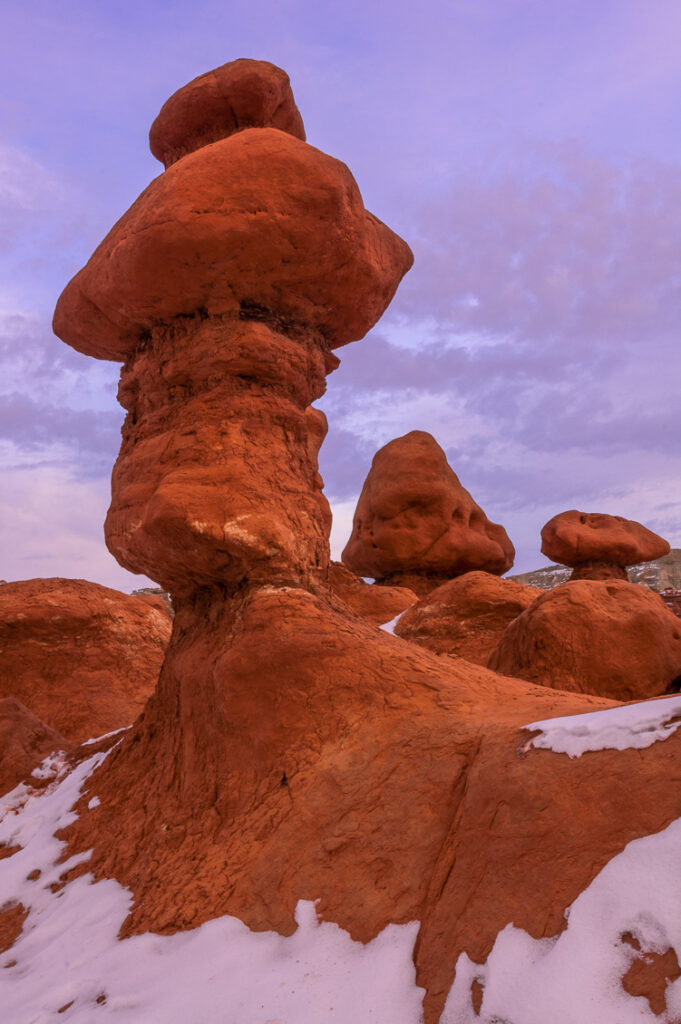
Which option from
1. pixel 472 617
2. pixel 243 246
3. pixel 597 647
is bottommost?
pixel 597 647

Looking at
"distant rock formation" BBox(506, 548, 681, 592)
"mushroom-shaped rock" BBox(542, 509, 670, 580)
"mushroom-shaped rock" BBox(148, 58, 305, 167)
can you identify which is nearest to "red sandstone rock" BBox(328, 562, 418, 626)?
"mushroom-shaped rock" BBox(542, 509, 670, 580)

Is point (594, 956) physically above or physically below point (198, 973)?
above

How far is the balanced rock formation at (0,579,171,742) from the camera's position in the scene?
8.45 meters

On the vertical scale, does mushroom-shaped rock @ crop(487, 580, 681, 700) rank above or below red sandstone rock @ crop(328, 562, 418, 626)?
below

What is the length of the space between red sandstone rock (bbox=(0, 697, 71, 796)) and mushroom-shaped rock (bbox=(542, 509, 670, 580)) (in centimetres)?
1572

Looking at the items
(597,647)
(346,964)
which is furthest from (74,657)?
(346,964)

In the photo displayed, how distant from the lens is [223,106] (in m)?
5.91

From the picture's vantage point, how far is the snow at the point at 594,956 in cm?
189

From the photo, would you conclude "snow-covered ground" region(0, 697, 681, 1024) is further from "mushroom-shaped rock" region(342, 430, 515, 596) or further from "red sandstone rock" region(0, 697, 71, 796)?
"mushroom-shaped rock" region(342, 430, 515, 596)

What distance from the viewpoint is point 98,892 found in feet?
13.0

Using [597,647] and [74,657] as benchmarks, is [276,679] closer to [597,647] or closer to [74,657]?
[597,647]

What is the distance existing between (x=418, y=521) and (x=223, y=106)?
12193 mm

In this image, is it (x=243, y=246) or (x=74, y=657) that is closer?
(x=243, y=246)

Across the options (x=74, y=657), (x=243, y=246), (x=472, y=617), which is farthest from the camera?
(x=472, y=617)
